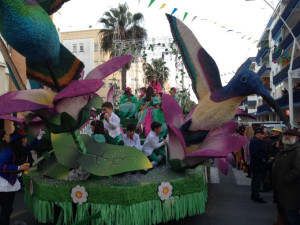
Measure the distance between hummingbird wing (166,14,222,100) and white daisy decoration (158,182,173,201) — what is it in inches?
56.1

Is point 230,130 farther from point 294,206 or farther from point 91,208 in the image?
point 91,208

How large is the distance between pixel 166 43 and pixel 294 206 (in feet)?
37.8

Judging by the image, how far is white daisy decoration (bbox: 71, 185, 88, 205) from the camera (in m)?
3.80

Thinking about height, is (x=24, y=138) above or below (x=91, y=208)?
above

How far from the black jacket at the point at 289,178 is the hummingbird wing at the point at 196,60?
1.31 meters

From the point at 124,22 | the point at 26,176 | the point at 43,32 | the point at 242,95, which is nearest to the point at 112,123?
the point at 26,176

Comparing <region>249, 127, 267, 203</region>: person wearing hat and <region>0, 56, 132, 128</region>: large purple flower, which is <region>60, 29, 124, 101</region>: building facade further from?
<region>0, 56, 132, 128</region>: large purple flower

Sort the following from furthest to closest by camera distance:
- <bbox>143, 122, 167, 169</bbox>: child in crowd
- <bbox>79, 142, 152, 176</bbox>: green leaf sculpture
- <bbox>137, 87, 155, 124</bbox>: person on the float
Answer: <bbox>137, 87, 155, 124</bbox>: person on the float
<bbox>143, 122, 167, 169</bbox>: child in crowd
<bbox>79, 142, 152, 176</bbox>: green leaf sculpture

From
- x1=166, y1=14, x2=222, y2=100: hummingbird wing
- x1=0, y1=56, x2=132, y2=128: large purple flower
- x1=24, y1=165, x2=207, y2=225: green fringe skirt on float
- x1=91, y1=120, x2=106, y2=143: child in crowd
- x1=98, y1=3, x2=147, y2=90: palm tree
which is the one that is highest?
x1=98, y1=3, x2=147, y2=90: palm tree

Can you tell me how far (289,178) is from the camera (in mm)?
3656

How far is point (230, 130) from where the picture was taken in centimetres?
458

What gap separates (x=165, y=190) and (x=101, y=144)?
106 cm

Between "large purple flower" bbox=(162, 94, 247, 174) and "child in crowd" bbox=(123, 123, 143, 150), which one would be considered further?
"child in crowd" bbox=(123, 123, 143, 150)

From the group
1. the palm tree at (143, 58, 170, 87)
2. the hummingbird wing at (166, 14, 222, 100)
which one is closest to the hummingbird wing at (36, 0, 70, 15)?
the hummingbird wing at (166, 14, 222, 100)
